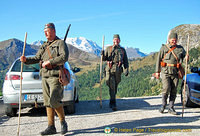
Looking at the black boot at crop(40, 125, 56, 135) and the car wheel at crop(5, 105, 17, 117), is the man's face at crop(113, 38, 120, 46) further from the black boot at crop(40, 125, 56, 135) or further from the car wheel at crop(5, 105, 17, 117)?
the black boot at crop(40, 125, 56, 135)

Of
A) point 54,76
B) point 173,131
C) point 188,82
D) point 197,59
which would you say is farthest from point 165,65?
point 197,59

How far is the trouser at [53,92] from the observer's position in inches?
175

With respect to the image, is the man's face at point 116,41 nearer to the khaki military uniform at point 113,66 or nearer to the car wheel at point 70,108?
the khaki military uniform at point 113,66

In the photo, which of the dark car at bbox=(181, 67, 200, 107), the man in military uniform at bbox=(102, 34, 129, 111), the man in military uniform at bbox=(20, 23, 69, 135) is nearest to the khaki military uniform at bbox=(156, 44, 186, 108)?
the dark car at bbox=(181, 67, 200, 107)

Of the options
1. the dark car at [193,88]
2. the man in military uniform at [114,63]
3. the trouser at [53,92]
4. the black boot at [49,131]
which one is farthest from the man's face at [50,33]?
the dark car at [193,88]

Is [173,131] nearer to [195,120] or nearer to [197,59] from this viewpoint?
[195,120]

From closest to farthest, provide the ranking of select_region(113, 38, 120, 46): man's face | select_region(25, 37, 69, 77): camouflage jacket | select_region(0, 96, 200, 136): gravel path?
select_region(25, 37, 69, 77): camouflage jacket < select_region(0, 96, 200, 136): gravel path < select_region(113, 38, 120, 46): man's face

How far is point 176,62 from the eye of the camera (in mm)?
6586

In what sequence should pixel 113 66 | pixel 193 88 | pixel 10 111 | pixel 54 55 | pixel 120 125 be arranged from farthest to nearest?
pixel 113 66
pixel 193 88
pixel 10 111
pixel 120 125
pixel 54 55

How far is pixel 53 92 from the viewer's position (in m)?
4.44

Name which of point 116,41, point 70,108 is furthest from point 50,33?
point 116,41

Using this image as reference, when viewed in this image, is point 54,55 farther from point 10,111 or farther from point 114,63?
point 114,63

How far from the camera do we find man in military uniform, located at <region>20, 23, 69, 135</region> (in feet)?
14.6

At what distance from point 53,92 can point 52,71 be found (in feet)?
1.40
